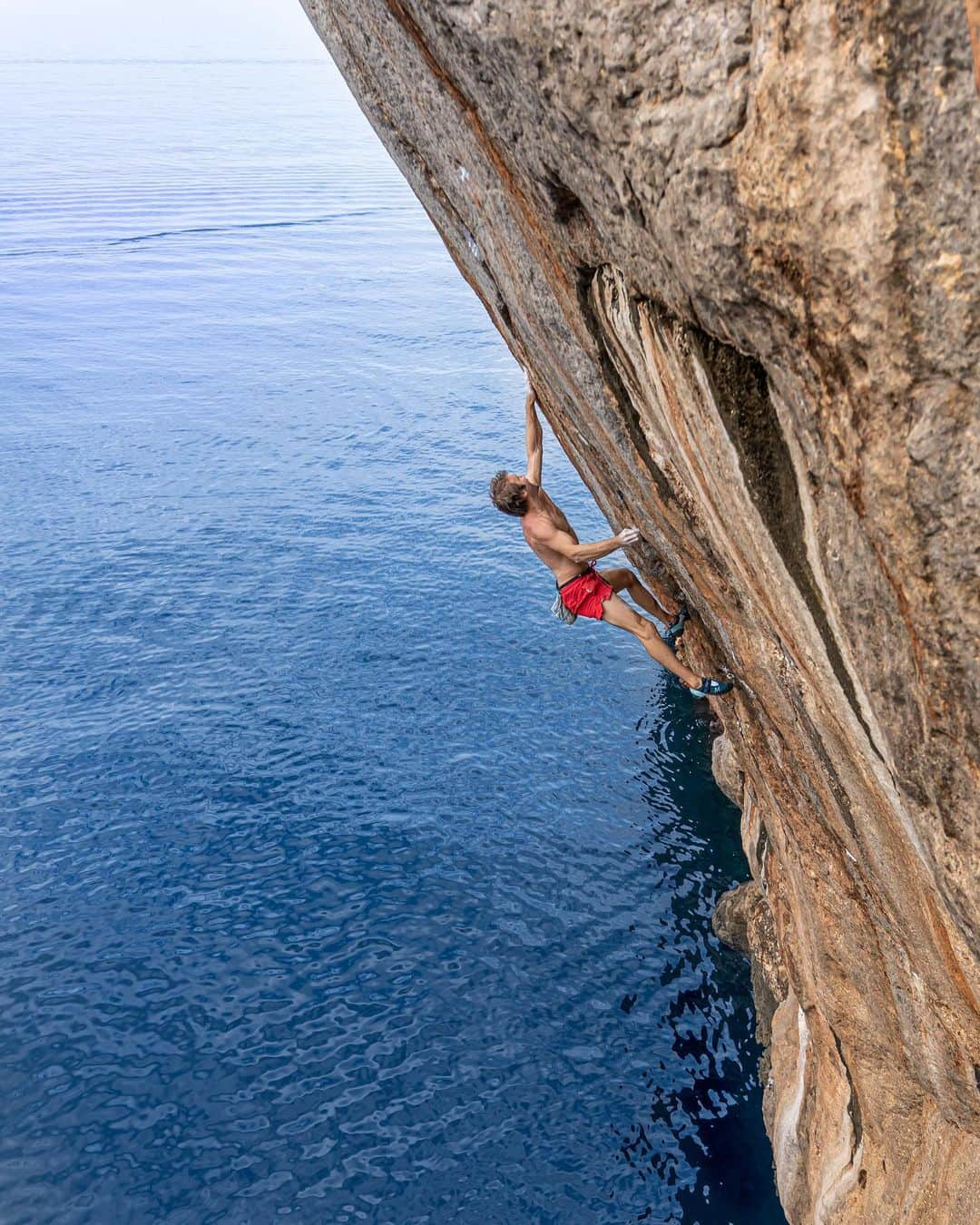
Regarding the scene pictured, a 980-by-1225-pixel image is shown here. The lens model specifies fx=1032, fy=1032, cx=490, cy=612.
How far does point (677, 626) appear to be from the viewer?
1282 cm

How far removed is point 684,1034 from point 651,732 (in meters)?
9.31

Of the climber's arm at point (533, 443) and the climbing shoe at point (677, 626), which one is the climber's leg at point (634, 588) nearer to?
the climbing shoe at point (677, 626)

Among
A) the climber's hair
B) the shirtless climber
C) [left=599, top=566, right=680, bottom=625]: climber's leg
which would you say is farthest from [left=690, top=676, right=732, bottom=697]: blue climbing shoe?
the climber's hair

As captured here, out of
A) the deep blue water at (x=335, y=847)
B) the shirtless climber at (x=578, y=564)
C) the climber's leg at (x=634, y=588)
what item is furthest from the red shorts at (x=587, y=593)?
the deep blue water at (x=335, y=847)

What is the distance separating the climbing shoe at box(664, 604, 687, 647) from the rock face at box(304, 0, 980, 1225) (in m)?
1.54

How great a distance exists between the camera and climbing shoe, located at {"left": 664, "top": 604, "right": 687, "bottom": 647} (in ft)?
42.0

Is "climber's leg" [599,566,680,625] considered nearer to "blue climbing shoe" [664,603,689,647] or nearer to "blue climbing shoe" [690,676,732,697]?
"blue climbing shoe" [664,603,689,647]

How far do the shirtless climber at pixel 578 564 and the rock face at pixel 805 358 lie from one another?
0.81m

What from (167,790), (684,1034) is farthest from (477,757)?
(684,1034)

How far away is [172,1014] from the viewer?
1809 centimetres

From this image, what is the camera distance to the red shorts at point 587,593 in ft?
41.3

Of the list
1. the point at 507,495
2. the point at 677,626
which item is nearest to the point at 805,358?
the point at 507,495

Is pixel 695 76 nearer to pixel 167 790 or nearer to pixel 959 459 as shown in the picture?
Result: pixel 959 459

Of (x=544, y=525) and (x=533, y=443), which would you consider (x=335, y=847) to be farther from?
(x=533, y=443)
